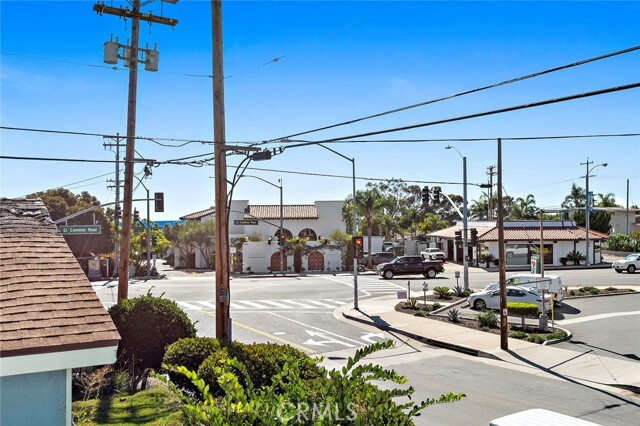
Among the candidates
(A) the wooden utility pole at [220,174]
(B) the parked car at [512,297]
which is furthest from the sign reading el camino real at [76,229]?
(B) the parked car at [512,297]

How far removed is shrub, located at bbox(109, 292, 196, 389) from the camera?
14.9 metres

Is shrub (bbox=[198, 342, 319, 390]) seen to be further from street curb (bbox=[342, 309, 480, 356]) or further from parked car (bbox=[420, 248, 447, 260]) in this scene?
parked car (bbox=[420, 248, 447, 260])

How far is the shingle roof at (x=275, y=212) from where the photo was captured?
2598 inches

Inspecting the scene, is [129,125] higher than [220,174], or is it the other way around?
[129,125]

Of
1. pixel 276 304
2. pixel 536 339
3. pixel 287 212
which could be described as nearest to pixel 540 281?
pixel 536 339

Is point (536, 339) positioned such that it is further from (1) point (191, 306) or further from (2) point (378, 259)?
(2) point (378, 259)

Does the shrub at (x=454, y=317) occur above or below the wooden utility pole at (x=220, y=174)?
below

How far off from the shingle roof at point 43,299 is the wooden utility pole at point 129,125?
8277mm

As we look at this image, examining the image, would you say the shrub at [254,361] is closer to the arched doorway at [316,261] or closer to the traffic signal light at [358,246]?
the traffic signal light at [358,246]

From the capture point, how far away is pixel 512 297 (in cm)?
2739

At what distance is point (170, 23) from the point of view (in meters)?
19.0

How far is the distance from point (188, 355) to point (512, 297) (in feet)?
62.6

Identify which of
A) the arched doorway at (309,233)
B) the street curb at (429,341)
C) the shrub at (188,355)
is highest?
the arched doorway at (309,233)

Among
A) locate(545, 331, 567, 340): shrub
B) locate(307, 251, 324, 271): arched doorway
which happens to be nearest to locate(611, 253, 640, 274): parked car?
locate(307, 251, 324, 271): arched doorway
